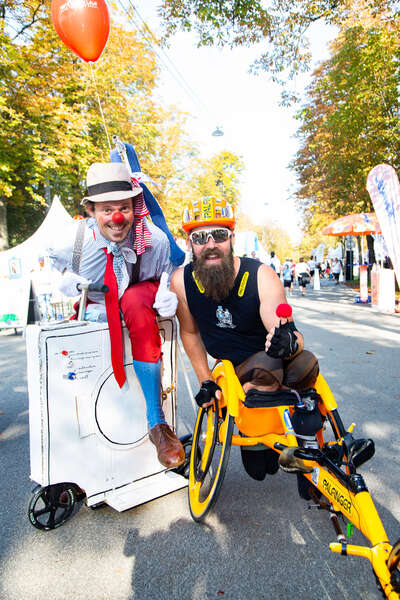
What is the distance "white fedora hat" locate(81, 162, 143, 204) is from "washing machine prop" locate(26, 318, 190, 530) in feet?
2.57

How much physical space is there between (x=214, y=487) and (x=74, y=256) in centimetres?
156

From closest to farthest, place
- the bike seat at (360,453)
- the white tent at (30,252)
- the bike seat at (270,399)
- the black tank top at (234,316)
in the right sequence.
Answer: the bike seat at (360,453) → the bike seat at (270,399) → the black tank top at (234,316) → the white tent at (30,252)

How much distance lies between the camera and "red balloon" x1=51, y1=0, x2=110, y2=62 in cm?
469

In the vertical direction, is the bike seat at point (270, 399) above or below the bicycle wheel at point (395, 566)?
above

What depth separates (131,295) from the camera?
8.32ft

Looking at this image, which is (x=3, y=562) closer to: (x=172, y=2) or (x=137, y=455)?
(x=137, y=455)

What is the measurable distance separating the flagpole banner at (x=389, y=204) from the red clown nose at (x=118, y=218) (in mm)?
4817

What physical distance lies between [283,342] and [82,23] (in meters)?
4.49

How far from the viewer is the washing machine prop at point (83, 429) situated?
7.50 ft

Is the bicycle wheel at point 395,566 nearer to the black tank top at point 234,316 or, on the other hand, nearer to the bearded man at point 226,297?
the bearded man at point 226,297

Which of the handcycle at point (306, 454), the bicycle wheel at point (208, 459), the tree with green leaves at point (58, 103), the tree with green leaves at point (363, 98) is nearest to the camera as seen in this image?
the handcycle at point (306, 454)

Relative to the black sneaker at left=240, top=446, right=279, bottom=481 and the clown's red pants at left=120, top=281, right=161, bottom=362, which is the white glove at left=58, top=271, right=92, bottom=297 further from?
the black sneaker at left=240, top=446, right=279, bottom=481

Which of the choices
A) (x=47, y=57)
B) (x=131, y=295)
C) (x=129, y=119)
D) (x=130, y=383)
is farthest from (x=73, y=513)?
(x=129, y=119)

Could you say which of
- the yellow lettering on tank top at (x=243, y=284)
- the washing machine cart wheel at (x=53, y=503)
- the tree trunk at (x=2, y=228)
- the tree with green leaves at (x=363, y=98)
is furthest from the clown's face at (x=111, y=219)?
the tree trunk at (x=2, y=228)
